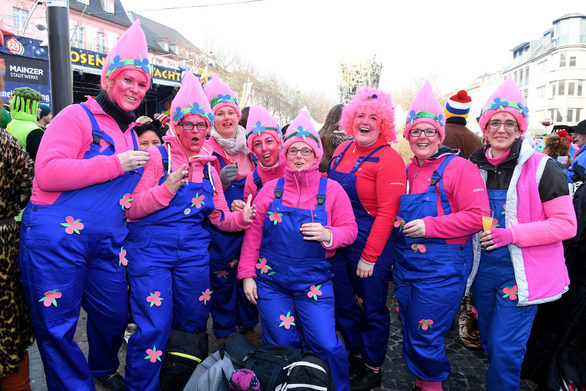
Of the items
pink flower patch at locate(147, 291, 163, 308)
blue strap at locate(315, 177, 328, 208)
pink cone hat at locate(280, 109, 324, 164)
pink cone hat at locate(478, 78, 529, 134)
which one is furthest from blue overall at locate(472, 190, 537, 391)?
pink flower patch at locate(147, 291, 163, 308)

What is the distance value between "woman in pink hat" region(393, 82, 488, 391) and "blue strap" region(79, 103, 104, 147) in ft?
7.28

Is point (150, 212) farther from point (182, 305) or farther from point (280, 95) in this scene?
point (280, 95)

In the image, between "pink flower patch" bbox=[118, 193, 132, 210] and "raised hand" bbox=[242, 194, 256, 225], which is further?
"raised hand" bbox=[242, 194, 256, 225]

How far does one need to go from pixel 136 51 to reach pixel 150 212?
1158 millimetres

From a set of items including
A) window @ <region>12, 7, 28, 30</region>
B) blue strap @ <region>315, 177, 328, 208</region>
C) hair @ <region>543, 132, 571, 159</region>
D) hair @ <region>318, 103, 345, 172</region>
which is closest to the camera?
blue strap @ <region>315, 177, 328, 208</region>

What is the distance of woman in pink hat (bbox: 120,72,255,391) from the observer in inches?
101

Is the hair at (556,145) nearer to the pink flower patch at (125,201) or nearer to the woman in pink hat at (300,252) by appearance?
the woman in pink hat at (300,252)

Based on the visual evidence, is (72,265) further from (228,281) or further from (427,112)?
(427,112)

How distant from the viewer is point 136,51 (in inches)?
101

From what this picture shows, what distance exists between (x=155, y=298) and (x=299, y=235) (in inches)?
44.9

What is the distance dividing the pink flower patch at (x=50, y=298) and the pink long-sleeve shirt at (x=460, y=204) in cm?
251

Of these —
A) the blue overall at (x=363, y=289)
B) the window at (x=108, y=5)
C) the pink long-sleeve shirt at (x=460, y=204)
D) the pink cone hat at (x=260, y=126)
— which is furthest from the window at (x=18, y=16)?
the pink long-sleeve shirt at (x=460, y=204)

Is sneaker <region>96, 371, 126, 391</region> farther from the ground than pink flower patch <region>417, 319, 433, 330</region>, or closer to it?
closer to it

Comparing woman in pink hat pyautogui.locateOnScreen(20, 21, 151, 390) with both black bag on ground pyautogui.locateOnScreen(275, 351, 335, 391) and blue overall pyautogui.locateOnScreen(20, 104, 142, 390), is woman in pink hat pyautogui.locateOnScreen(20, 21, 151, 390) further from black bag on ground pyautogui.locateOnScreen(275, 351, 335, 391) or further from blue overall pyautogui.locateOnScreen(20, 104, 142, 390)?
black bag on ground pyautogui.locateOnScreen(275, 351, 335, 391)
